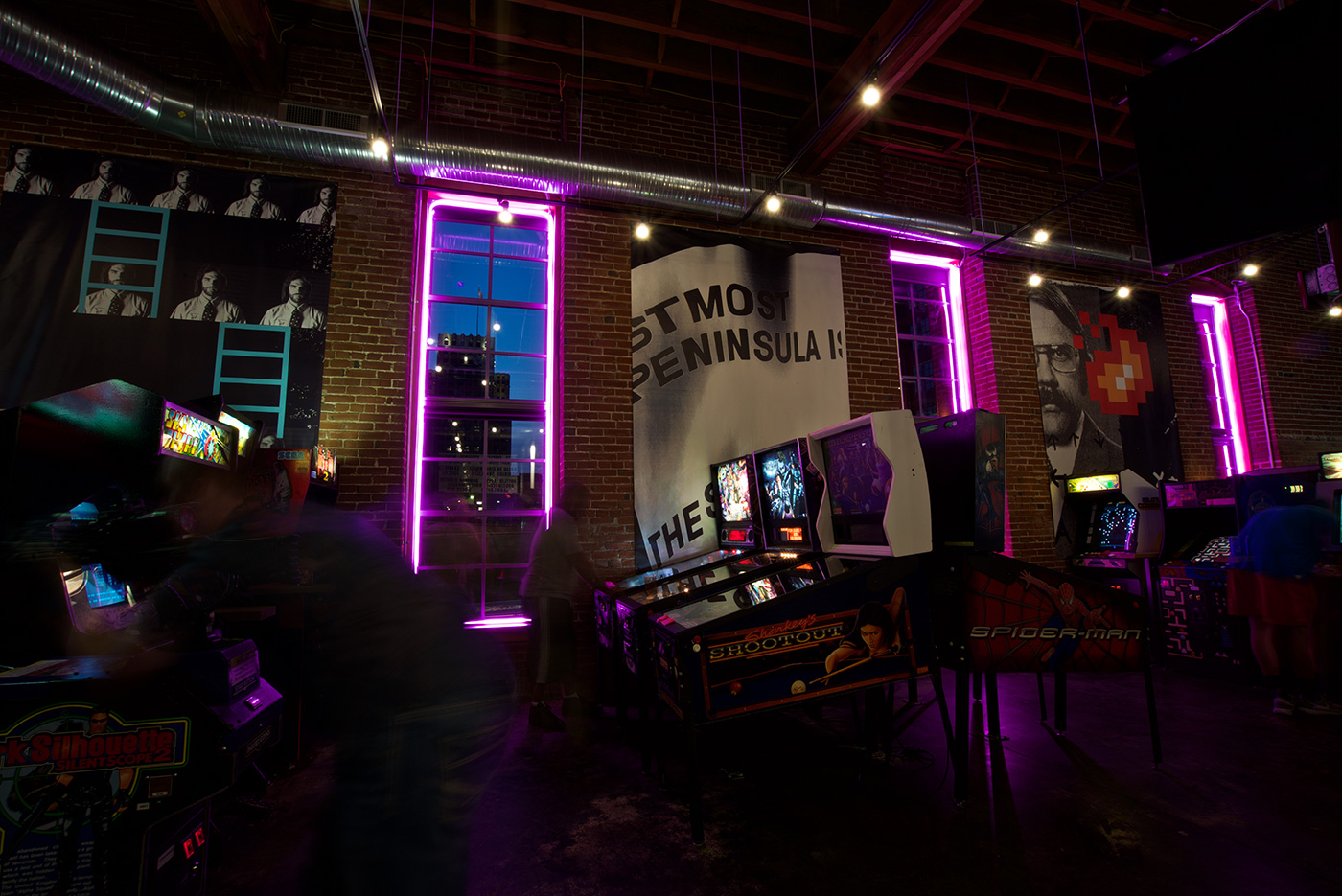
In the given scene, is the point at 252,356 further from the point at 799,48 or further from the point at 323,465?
the point at 799,48

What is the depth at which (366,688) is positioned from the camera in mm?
1547

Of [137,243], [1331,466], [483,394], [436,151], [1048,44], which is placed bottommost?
[1331,466]

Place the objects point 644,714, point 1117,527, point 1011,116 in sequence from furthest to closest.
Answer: point 1117,527, point 1011,116, point 644,714

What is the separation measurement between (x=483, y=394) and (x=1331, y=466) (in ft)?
20.5

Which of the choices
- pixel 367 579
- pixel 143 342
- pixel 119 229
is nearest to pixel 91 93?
pixel 119 229

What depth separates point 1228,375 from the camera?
273 inches

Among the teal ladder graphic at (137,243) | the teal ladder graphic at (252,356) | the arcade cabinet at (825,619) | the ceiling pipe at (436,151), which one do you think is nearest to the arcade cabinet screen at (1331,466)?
the ceiling pipe at (436,151)

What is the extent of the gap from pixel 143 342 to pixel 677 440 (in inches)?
144

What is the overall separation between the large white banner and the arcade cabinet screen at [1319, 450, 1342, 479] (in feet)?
10.9

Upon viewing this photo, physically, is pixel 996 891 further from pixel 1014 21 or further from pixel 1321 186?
pixel 1014 21

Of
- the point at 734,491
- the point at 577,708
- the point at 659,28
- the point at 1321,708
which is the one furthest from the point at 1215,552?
the point at 659,28

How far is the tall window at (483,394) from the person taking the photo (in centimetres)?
452

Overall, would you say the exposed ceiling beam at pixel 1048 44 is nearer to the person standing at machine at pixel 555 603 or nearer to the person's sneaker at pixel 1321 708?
the person standing at machine at pixel 555 603

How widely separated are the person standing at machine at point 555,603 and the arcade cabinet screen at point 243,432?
172cm
